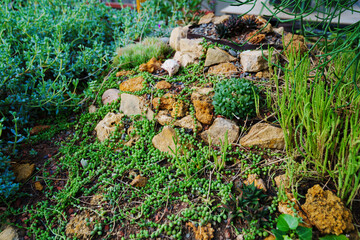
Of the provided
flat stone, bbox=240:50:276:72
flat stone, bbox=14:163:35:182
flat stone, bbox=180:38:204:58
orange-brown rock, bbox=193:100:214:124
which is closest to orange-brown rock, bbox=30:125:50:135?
flat stone, bbox=14:163:35:182

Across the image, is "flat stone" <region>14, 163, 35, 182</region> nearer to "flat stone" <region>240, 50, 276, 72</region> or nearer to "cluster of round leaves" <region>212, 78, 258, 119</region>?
"cluster of round leaves" <region>212, 78, 258, 119</region>

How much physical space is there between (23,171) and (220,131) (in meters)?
1.83

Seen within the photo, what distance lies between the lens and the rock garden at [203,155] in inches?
72.4

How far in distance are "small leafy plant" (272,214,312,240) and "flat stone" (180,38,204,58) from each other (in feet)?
6.86

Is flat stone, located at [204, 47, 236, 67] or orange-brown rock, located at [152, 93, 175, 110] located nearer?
orange-brown rock, located at [152, 93, 175, 110]

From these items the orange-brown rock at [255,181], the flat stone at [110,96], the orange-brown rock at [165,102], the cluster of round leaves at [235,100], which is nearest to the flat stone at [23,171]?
the flat stone at [110,96]

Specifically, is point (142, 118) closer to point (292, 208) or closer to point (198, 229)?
point (198, 229)

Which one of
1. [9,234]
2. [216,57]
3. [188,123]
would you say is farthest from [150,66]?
[9,234]

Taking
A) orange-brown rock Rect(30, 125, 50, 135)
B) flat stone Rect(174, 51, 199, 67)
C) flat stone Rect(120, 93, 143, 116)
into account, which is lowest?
orange-brown rock Rect(30, 125, 50, 135)

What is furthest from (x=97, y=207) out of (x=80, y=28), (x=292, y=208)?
(x=80, y=28)

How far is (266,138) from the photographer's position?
228cm

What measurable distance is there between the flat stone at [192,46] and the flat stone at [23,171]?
2.11 m

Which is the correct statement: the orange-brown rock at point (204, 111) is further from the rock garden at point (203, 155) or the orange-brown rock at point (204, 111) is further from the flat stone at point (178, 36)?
the flat stone at point (178, 36)

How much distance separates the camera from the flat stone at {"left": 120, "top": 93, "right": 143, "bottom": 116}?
2.83 metres
